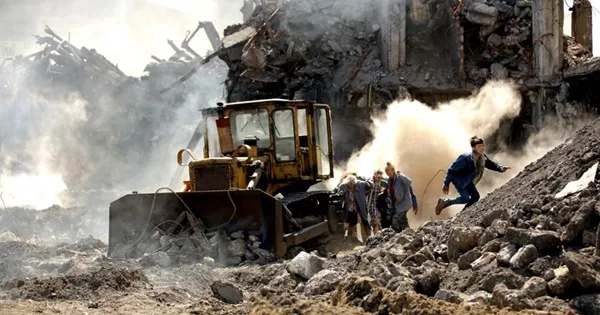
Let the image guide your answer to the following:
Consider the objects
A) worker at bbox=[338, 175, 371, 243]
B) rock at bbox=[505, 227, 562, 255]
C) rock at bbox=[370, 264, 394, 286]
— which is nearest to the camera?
rock at bbox=[505, 227, 562, 255]

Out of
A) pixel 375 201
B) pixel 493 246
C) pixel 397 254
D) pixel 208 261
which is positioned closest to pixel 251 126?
pixel 375 201

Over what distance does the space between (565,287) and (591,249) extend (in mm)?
665

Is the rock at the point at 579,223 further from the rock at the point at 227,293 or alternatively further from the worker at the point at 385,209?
the worker at the point at 385,209

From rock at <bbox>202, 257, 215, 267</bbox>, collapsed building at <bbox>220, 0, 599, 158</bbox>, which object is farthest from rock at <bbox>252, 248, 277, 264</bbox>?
collapsed building at <bbox>220, 0, 599, 158</bbox>

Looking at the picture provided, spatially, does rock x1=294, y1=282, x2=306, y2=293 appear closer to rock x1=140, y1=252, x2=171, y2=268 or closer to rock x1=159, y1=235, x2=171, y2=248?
rock x1=140, y1=252, x2=171, y2=268

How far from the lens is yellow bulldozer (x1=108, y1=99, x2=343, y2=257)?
1074 centimetres

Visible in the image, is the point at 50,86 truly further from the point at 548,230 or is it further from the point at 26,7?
the point at 548,230

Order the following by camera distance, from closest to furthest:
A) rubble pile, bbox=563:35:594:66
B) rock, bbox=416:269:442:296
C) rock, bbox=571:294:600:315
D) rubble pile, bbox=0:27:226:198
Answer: rock, bbox=571:294:600:315
rock, bbox=416:269:442:296
rubble pile, bbox=563:35:594:66
rubble pile, bbox=0:27:226:198

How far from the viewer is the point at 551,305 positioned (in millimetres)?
4926

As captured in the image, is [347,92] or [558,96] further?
[347,92]

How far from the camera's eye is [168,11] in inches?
1759

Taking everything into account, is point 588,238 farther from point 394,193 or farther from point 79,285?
point 394,193

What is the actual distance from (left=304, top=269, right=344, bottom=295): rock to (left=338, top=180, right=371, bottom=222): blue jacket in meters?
5.93

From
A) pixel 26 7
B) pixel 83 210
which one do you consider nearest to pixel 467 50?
pixel 83 210
